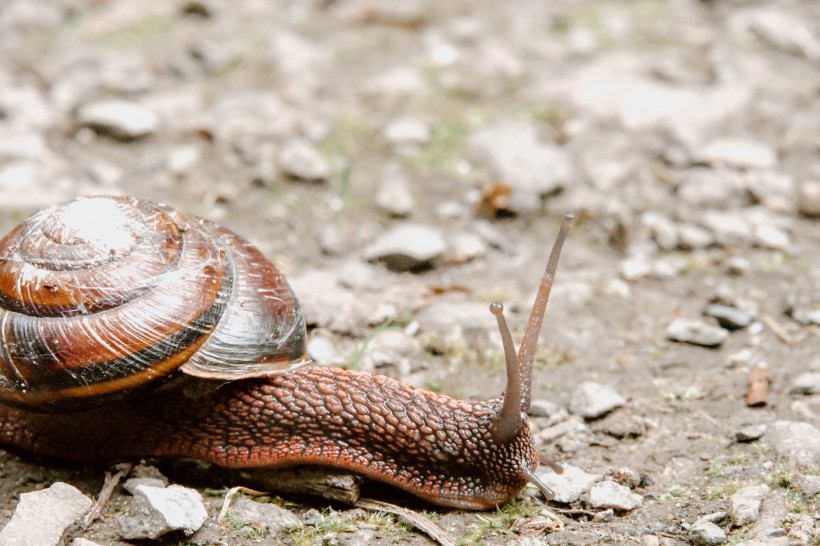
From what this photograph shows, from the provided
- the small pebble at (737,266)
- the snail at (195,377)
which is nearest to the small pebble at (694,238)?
the small pebble at (737,266)

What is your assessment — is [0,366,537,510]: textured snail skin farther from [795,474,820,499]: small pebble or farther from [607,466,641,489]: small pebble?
[795,474,820,499]: small pebble

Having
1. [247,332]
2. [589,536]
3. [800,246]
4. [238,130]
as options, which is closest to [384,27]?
[238,130]

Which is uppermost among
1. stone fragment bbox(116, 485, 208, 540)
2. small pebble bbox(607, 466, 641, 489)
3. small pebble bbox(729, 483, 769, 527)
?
small pebble bbox(729, 483, 769, 527)

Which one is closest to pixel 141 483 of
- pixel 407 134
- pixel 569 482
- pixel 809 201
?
pixel 569 482

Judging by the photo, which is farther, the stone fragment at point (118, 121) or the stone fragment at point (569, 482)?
the stone fragment at point (118, 121)

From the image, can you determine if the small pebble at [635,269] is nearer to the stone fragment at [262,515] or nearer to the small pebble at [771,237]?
the small pebble at [771,237]

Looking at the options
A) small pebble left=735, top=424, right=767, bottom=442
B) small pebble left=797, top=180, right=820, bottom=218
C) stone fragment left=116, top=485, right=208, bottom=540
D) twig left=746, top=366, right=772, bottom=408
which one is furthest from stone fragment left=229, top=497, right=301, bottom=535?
small pebble left=797, top=180, right=820, bottom=218
